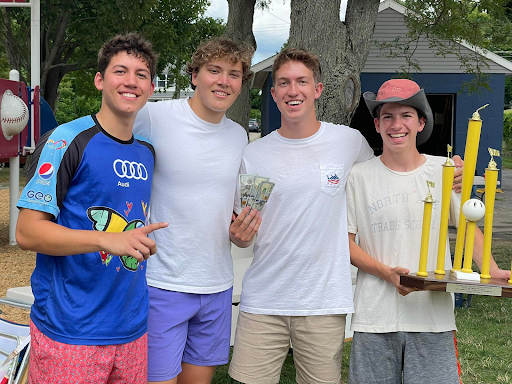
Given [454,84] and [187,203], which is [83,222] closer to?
[187,203]

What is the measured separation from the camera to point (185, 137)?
297 centimetres

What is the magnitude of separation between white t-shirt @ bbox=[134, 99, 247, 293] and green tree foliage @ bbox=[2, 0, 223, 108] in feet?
48.4

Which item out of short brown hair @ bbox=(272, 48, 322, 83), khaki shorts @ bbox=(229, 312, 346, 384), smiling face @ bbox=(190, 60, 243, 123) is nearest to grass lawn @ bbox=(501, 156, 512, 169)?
short brown hair @ bbox=(272, 48, 322, 83)

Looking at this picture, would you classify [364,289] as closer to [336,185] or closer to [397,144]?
[336,185]

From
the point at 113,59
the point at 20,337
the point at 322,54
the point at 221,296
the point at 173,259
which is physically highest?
the point at 322,54

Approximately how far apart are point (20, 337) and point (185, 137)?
1603 millimetres

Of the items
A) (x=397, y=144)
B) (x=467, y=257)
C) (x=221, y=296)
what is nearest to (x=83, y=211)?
(x=221, y=296)

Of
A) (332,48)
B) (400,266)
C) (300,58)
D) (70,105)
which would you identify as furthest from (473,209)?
(70,105)

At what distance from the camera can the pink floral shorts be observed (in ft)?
7.47

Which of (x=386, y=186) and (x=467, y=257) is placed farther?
(x=386, y=186)

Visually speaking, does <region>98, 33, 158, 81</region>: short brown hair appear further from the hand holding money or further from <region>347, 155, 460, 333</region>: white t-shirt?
<region>347, 155, 460, 333</region>: white t-shirt

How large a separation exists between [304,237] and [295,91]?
78cm

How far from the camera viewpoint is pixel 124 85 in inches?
99.1

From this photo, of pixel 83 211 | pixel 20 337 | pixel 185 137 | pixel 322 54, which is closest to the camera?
pixel 83 211
